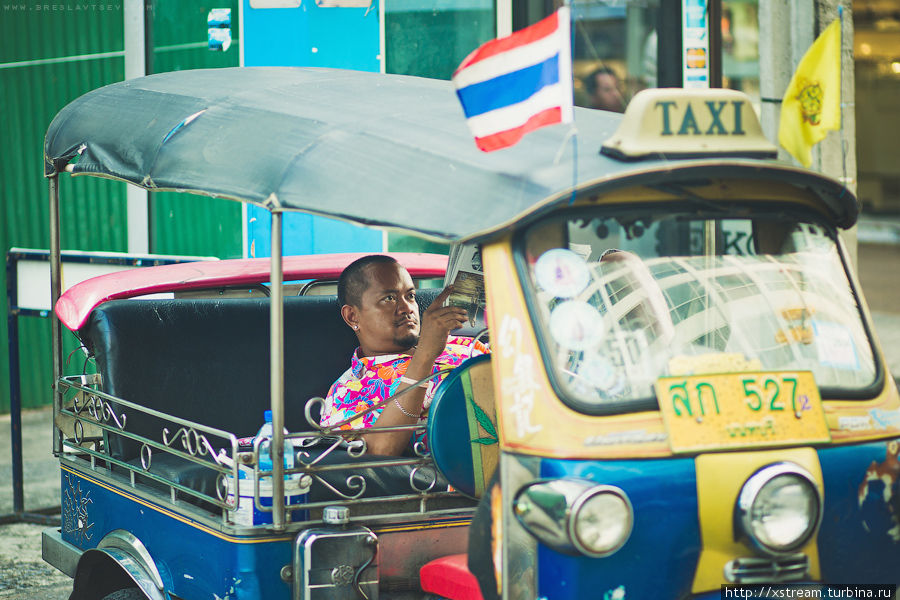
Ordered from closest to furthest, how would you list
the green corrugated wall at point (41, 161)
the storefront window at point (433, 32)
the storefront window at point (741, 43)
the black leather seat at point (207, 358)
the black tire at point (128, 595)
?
1. the black tire at point (128, 595)
2. the black leather seat at point (207, 358)
3. the storefront window at point (433, 32)
4. the green corrugated wall at point (41, 161)
5. the storefront window at point (741, 43)

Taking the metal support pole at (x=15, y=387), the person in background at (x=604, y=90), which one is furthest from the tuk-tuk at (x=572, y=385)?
the person in background at (x=604, y=90)

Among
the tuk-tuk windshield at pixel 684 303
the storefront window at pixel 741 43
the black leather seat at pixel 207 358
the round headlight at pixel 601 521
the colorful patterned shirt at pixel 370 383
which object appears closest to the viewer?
the round headlight at pixel 601 521

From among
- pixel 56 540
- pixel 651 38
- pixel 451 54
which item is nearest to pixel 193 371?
pixel 56 540

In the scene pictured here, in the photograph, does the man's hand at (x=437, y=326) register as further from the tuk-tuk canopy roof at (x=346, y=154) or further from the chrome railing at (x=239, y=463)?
the tuk-tuk canopy roof at (x=346, y=154)

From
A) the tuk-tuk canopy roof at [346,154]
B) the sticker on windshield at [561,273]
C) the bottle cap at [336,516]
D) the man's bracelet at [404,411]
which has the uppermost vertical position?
the tuk-tuk canopy roof at [346,154]

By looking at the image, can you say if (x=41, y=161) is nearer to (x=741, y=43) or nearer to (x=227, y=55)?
(x=227, y=55)

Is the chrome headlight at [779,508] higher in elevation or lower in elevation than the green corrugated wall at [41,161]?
lower

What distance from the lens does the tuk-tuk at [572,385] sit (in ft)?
8.82

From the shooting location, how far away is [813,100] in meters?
3.01

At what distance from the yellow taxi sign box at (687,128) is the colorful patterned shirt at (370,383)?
1.23 m

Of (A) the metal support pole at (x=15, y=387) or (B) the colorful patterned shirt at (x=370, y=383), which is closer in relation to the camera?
(B) the colorful patterned shirt at (x=370, y=383)

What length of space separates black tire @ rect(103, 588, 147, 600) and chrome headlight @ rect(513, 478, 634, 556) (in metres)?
1.60

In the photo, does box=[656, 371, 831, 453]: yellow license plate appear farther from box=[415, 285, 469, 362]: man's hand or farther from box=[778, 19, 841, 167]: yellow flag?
box=[415, 285, 469, 362]: man's hand

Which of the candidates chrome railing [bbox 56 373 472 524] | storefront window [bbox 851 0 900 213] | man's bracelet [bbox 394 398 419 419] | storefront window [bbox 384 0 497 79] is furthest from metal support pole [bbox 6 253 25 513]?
storefront window [bbox 851 0 900 213]
